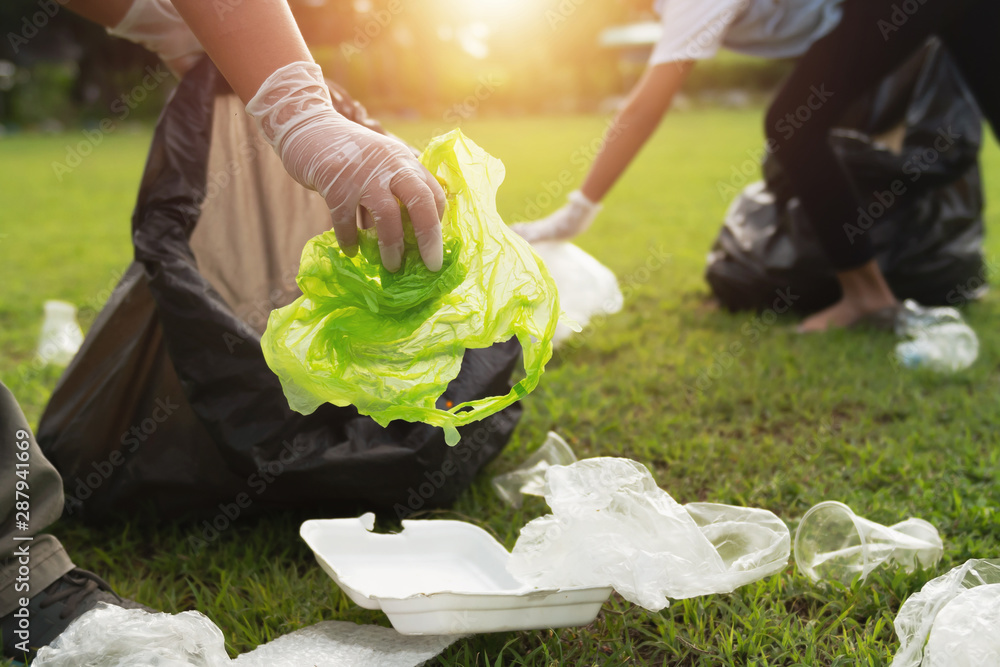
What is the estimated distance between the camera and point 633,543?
1.16 metres

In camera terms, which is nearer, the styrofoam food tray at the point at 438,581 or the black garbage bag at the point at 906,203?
the styrofoam food tray at the point at 438,581

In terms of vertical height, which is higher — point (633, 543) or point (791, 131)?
point (633, 543)

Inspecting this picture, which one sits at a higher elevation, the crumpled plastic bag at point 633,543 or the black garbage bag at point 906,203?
the crumpled plastic bag at point 633,543

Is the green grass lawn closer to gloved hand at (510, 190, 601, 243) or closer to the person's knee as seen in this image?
gloved hand at (510, 190, 601, 243)

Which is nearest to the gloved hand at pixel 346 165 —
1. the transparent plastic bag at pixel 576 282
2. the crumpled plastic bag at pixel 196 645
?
the crumpled plastic bag at pixel 196 645

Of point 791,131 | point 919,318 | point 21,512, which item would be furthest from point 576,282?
Answer: point 21,512

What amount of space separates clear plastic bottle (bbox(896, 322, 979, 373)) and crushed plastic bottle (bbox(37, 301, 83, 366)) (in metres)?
2.60

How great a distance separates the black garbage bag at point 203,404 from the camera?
4.47 feet

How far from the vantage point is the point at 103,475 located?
1533 millimetres

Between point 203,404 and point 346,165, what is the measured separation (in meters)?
0.60

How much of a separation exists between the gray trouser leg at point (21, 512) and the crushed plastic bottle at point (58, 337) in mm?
1310

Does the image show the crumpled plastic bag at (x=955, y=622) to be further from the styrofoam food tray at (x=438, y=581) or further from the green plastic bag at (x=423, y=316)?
the green plastic bag at (x=423, y=316)

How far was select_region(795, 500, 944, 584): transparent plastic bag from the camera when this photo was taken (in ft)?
4.33

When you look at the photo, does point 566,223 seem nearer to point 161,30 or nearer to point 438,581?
point 161,30
